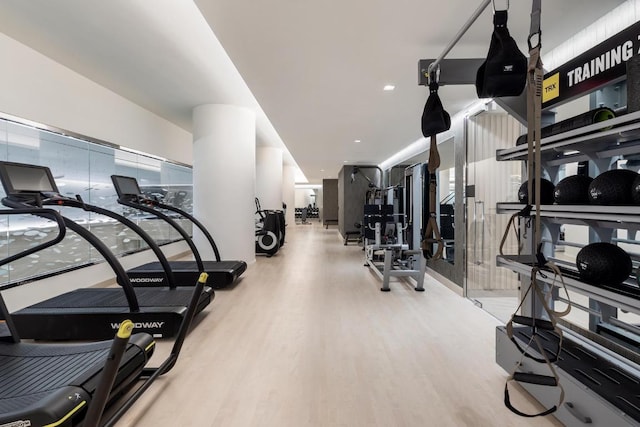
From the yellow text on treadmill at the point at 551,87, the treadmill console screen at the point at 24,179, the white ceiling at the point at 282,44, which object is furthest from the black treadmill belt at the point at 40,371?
the yellow text on treadmill at the point at 551,87

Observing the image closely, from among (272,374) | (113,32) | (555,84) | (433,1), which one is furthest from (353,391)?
(113,32)

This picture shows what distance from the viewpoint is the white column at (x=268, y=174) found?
10664mm

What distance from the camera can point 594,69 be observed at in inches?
80.0

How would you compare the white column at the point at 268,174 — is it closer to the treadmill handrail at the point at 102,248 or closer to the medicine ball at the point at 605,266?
the treadmill handrail at the point at 102,248

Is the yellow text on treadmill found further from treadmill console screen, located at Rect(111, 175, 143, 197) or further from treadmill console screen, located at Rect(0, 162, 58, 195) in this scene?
treadmill console screen, located at Rect(111, 175, 143, 197)

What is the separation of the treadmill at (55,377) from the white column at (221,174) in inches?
133

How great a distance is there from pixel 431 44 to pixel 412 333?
259 cm

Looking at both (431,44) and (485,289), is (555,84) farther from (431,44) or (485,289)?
(485,289)

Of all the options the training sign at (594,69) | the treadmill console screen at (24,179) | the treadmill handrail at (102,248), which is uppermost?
the training sign at (594,69)

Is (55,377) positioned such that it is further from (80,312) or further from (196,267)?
(196,267)

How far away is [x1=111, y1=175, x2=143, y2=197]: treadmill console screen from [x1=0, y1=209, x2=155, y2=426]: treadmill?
1.59m

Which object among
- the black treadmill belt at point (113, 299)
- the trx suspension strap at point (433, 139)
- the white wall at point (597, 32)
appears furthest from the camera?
the black treadmill belt at point (113, 299)

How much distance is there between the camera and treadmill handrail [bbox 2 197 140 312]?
2555 mm

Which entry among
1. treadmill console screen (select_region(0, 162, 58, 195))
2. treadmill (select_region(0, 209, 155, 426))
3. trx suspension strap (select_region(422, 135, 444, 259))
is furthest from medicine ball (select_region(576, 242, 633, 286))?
treadmill console screen (select_region(0, 162, 58, 195))
